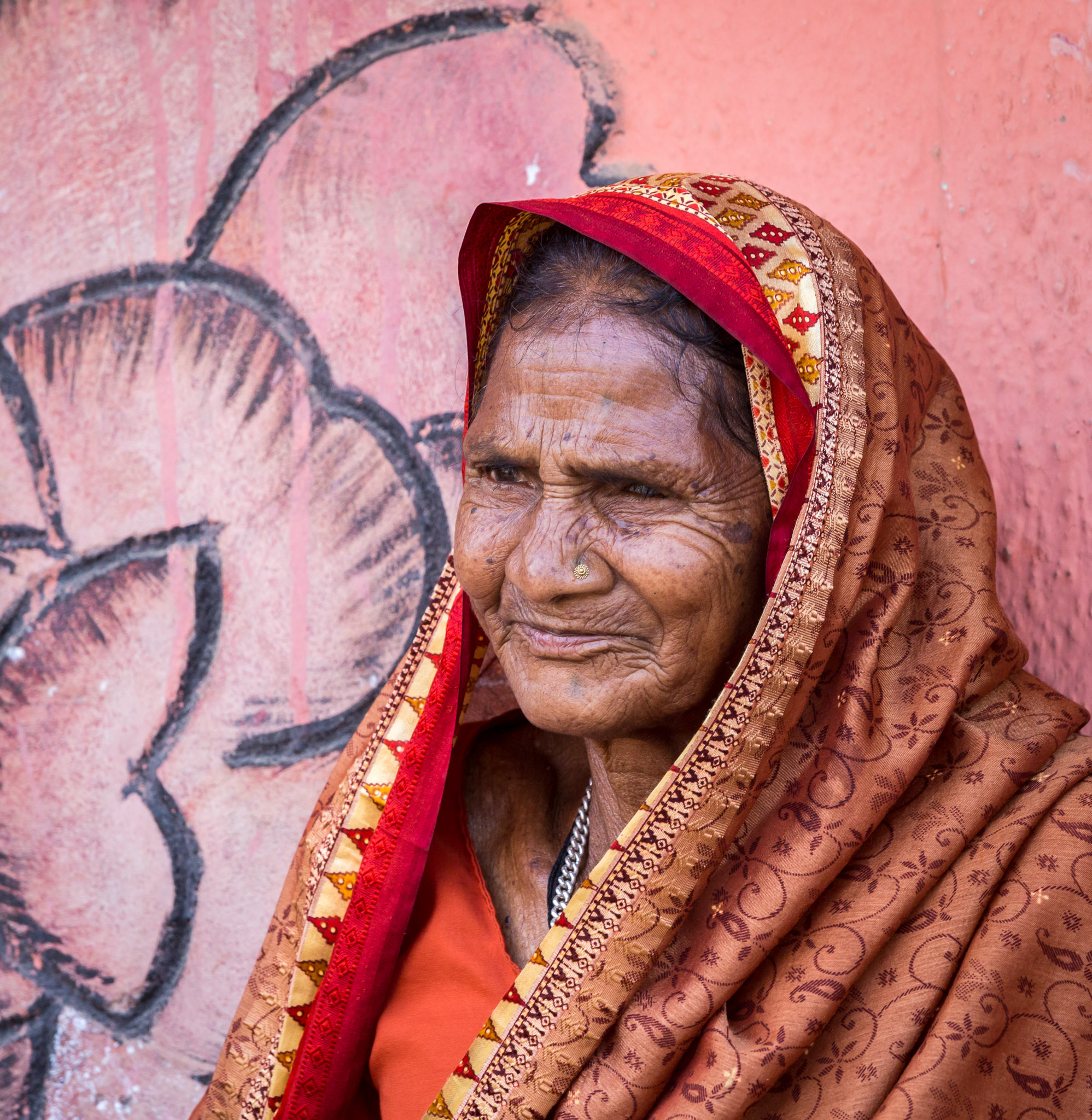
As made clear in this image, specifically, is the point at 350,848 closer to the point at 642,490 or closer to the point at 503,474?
the point at 503,474

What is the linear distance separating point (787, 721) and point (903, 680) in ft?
0.50

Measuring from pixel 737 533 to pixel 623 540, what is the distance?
0.14 meters

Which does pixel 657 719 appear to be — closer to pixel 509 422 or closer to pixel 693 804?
pixel 693 804

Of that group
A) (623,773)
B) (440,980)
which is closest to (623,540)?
(623,773)

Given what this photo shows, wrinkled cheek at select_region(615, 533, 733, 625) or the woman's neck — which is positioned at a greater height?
wrinkled cheek at select_region(615, 533, 733, 625)

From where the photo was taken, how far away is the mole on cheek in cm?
132

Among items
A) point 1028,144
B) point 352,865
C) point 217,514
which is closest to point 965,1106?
point 352,865

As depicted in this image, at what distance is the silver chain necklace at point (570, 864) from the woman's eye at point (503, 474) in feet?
1.65

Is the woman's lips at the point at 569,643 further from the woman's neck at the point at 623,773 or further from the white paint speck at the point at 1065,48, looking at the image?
the white paint speck at the point at 1065,48

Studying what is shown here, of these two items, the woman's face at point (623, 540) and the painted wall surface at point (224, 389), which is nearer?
the woman's face at point (623, 540)

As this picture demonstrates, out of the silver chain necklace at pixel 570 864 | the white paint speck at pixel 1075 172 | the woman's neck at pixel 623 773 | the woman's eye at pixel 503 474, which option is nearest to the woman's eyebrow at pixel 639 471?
the woman's eye at pixel 503 474

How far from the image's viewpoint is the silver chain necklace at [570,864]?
1.61 meters

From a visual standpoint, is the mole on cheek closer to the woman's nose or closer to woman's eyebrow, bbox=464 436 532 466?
the woman's nose

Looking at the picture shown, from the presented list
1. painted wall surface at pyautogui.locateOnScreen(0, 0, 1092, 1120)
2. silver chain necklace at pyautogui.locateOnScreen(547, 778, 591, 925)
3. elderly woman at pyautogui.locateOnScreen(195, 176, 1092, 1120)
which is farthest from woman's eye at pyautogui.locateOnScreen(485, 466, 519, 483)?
painted wall surface at pyautogui.locateOnScreen(0, 0, 1092, 1120)
